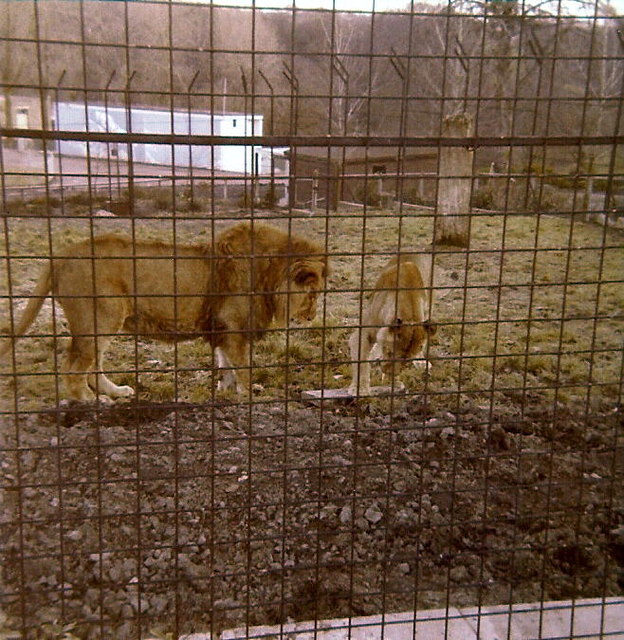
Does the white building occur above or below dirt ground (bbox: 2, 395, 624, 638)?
above

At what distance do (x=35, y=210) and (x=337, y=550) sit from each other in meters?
12.6

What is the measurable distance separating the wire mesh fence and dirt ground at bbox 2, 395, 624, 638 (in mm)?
21

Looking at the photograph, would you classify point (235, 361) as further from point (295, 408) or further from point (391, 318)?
point (391, 318)

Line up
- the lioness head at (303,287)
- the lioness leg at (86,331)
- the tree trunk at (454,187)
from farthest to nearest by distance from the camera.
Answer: the tree trunk at (454,187) → the lioness leg at (86,331) → the lioness head at (303,287)

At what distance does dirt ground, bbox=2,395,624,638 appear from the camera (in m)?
3.50

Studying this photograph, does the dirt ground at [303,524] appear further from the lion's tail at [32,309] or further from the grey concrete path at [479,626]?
the lion's tail at [32,309]

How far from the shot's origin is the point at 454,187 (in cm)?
1213

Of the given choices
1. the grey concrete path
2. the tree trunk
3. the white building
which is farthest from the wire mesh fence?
the tree trunk

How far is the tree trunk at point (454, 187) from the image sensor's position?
35.4 ft

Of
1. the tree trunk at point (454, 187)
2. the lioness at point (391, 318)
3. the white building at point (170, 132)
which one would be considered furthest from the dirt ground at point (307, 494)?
the tree trunk at point (454, 187)

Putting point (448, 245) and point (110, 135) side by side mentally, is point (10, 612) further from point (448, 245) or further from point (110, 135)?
point (448, 245)

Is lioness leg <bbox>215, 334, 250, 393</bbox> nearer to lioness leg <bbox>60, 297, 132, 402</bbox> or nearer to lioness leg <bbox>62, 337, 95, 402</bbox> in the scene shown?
lioness leg <bbox>60, 297, 132, 402</bbox>

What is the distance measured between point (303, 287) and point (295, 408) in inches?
42.6

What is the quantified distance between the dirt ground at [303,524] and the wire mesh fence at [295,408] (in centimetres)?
2
